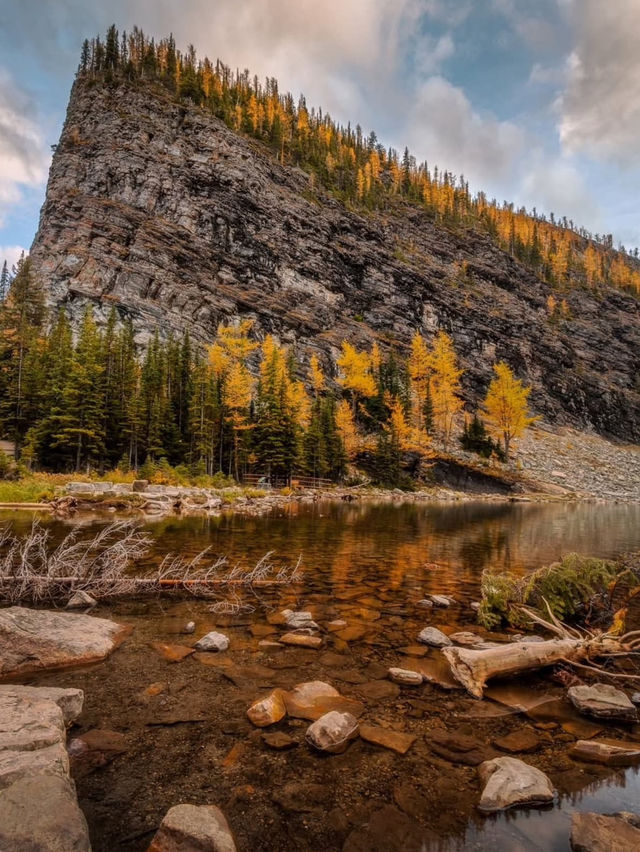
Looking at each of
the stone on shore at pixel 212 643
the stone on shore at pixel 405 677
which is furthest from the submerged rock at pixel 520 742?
the stone on shore at pixel 212 643

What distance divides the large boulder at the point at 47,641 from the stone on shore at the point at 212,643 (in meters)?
1.26

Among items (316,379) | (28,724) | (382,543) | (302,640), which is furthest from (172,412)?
(28,724)

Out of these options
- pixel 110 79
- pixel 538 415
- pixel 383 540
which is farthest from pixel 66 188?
pixel 538 415

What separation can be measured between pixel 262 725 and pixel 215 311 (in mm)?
67707

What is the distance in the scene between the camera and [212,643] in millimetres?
6406

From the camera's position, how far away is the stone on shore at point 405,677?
566 cm

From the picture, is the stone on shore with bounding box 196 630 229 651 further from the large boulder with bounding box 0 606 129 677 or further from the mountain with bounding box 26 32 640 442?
the mountain with bounding box 26 32 640 442

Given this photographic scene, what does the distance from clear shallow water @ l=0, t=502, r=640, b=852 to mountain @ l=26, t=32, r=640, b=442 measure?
48.5 metres

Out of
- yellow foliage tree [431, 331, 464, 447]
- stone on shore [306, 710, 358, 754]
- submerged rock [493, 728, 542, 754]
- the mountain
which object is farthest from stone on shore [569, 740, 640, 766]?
the mountain

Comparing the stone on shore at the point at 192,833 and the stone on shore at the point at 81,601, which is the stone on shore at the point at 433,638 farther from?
the stone on shore at the point at 81,601

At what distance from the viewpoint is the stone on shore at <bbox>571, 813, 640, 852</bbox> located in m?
2.90

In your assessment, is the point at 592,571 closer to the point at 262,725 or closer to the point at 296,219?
the point at 262,725

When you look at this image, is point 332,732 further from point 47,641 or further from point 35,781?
point 47,641

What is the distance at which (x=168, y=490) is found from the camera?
96.0ft
